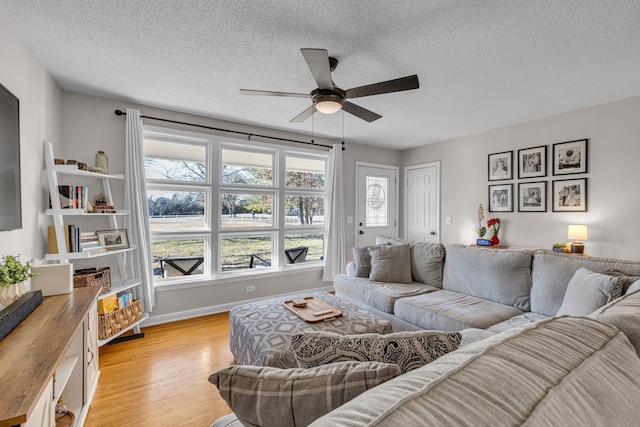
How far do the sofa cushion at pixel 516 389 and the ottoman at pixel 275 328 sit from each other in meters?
1.32

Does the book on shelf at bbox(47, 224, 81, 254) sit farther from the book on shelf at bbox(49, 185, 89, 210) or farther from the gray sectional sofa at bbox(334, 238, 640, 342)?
the gray sectional sofa at bbox(334, 238, 640, 342)

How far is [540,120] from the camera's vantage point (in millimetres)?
3713

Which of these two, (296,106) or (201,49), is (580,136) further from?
(201,49)

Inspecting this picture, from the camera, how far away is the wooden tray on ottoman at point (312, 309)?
2137 millimetres

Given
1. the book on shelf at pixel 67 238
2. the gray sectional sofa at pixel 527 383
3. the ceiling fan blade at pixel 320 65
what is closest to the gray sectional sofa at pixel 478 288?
the gray sectional sofa at pixel 527 383

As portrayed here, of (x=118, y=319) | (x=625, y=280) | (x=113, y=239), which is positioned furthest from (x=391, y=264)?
(x=113, y=239)

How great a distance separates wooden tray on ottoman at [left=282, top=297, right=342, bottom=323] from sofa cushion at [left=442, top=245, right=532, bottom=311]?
1341 mm

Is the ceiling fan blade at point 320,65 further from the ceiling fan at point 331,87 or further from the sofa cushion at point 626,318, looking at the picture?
the sofa cushion at point 626,318

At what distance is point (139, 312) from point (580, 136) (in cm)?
527

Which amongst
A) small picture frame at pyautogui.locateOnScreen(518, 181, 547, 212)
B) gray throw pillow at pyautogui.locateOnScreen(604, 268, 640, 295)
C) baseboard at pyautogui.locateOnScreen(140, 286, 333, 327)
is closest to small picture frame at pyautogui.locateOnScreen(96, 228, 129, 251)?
baseboard at pyautogui.locateOnScreen(140, 286, 333, 327)

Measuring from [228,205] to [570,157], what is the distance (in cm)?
425

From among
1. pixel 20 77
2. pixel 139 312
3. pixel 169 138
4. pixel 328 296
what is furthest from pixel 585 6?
pixel 139 312

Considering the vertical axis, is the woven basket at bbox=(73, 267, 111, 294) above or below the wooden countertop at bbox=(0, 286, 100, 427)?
below

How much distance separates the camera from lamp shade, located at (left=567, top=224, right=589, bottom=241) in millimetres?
3238
